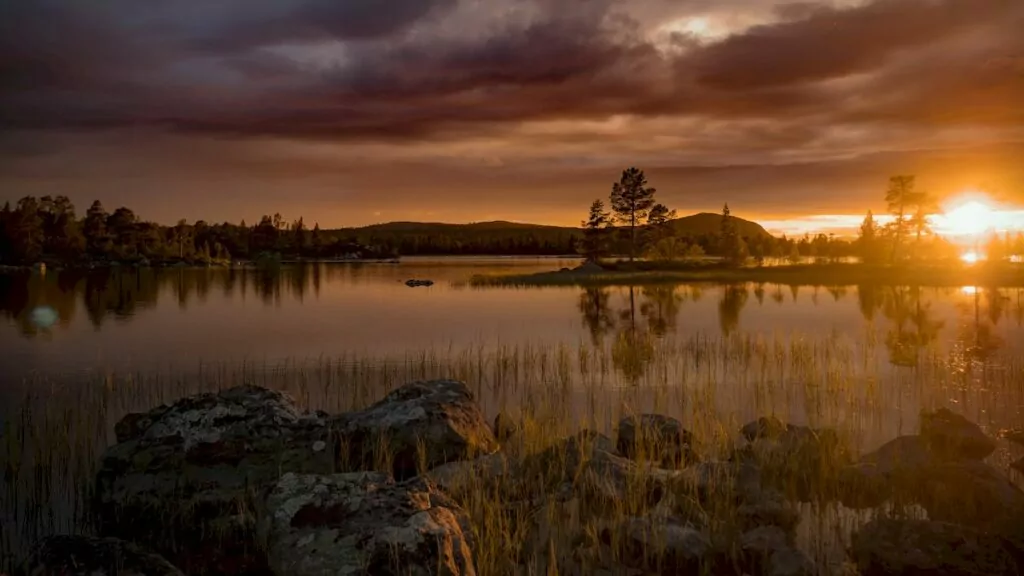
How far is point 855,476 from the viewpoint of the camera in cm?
1083

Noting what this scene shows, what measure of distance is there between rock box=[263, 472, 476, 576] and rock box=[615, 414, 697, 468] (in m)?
4.57

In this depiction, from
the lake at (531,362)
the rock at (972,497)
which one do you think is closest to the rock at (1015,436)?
the lake at (531,362)

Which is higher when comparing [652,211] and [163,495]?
[652,211]

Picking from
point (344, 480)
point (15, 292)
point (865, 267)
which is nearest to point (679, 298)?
point (865, 267)

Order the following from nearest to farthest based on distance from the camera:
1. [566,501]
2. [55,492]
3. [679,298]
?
[566,501], [55,492], [679,298]

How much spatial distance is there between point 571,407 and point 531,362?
5.11 meters

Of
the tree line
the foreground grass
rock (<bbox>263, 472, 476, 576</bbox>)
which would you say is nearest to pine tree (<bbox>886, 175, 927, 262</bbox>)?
the tree line

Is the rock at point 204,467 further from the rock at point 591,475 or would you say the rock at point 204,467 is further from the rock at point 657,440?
the rock at point 657,440

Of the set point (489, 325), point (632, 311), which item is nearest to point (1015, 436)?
point (489, 325)

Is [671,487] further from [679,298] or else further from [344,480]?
[679,298]

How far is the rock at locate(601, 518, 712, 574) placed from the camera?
26.7 ft

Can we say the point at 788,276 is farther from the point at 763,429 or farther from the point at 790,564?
the point at 790,564

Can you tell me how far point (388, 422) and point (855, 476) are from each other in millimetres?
7344

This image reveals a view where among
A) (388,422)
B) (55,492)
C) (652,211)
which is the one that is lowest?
(55,492)
